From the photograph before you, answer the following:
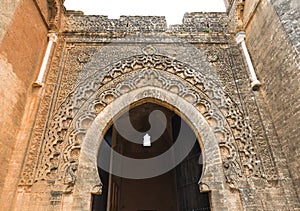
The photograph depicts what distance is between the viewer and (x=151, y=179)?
920 cm

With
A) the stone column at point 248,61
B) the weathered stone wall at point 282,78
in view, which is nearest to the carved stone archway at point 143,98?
the weathered stone wall at point 282,78

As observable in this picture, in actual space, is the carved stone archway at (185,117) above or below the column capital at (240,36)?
below

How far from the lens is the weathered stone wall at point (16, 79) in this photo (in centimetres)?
344

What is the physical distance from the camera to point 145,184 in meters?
9.06

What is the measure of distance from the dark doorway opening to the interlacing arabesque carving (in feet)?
2.98

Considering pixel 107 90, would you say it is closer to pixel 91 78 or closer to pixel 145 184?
pixel 91 78

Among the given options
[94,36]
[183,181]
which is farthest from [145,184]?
[94,36]

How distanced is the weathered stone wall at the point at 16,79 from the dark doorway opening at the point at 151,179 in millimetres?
1790

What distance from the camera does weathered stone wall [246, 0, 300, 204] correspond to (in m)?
3.46

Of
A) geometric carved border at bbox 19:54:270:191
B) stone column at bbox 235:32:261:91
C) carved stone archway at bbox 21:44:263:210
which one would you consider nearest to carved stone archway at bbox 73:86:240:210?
carved stone archway at bbox 21:44:263:210

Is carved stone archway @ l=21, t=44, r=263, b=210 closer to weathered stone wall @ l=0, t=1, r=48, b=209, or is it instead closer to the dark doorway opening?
weathered stone wall @ l=0, t=1, r=48, b=209

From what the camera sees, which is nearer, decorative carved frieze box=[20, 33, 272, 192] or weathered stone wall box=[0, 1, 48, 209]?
weathered stone wall box=[0, 1, 48, 209]

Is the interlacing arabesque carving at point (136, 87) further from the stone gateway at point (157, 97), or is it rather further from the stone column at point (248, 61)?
the stone column at point (248, 61)

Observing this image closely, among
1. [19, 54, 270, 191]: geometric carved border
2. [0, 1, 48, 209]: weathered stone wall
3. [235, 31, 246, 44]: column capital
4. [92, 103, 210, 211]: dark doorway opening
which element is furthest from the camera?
[235, 31, 246, 44]: column capital
